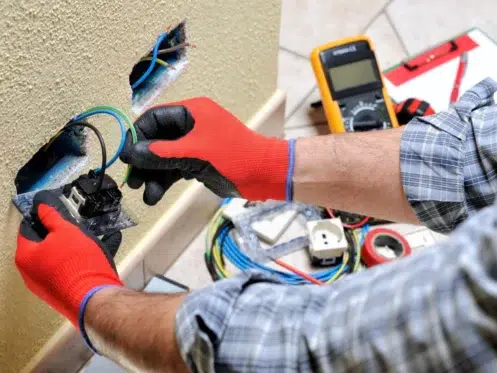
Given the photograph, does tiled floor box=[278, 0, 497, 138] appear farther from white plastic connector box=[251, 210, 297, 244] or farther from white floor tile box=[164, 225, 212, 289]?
white floor tile box=[164, 225, 212, 289]

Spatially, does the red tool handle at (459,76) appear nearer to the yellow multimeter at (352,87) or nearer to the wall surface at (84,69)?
the yellow multimeter at (352,87)

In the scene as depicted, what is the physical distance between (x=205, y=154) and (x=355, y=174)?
21 cm

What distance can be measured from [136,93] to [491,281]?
0.65 m

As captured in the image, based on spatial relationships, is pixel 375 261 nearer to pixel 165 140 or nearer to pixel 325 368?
pixel 165 140

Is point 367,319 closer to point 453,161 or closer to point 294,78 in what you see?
point 453,161

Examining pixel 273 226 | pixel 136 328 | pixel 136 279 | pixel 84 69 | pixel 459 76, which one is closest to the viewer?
pixel 136 328

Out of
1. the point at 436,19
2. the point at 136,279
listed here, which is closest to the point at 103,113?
the point at 136,279

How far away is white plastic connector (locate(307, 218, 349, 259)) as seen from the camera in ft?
3.94

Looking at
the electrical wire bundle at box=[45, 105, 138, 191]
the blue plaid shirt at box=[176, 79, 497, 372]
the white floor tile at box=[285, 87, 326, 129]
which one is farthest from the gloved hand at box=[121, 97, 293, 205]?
the white floor tile at box=[285, 87, 326, 129]

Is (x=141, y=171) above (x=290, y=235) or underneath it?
above

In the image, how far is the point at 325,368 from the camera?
0.52 metres

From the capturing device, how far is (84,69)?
78 centimetres

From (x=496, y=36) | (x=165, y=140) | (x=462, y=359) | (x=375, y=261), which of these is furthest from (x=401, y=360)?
(x=496, y=36)

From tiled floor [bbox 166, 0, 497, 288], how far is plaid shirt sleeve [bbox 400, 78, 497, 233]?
628mm
